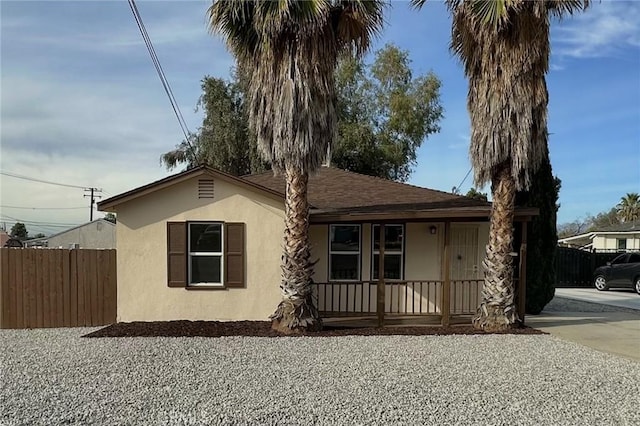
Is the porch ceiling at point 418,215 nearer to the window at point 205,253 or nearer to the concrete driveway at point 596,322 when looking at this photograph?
the window at point 205,253

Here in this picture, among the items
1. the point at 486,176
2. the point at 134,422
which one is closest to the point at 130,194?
the point at 134,422

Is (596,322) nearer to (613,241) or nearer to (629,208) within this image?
(613,241)

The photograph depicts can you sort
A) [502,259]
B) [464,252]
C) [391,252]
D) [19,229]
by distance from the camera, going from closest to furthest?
1. [502,259]
2. [391,252]
3. [464,252]
4. [19,229]

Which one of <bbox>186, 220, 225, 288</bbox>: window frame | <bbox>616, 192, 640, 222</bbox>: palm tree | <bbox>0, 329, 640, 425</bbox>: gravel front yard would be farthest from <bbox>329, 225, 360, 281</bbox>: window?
<bbox>616, 192, 640, 222</bbox>: palm tree

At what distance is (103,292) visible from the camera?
442 inches

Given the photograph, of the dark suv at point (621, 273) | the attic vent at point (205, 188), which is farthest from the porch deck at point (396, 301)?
the dark suv at point (621, 273)

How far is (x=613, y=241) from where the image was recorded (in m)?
32.0

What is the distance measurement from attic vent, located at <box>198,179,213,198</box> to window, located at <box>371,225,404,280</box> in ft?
13.0

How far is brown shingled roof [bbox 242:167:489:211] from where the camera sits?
41.1ft

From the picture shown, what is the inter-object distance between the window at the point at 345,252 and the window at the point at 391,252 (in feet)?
1.40

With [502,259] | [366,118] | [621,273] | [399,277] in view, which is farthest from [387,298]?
[366,118]

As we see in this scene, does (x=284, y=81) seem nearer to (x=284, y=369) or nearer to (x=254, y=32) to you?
(x=254, y=32)

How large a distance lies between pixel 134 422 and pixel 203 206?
6485mm

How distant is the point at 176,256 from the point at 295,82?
14.9 ft
